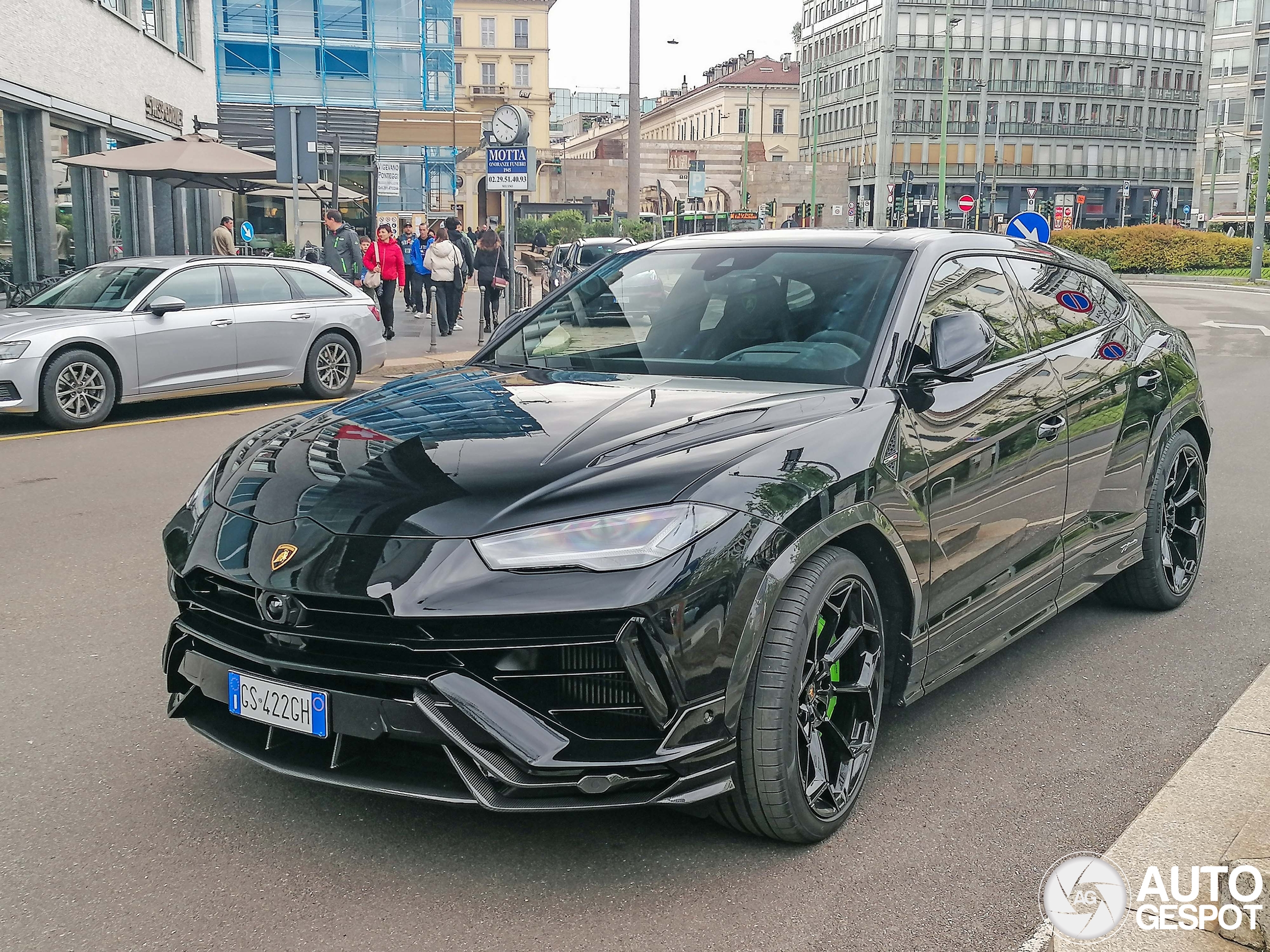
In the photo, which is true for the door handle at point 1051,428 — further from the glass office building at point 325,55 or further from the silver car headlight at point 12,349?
the glass office building at point 325,55

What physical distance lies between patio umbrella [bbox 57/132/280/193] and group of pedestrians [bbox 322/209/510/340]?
56.7 inches

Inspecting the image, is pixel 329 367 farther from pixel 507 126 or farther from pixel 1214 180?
pixel 1214 180

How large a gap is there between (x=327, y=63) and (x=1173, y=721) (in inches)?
1953

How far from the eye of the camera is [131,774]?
383 cm

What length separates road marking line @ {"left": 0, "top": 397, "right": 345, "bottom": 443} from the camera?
A: 1122 centimetres

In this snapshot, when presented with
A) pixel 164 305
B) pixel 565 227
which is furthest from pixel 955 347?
pixel 565 227

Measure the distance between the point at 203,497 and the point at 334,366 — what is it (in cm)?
1059

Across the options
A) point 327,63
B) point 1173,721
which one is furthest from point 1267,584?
point 327,63

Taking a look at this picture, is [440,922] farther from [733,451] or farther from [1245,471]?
[1245,471]

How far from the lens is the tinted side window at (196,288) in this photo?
12352mm

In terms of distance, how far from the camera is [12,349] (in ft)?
36.9

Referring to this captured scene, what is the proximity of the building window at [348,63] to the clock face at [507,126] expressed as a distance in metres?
33.4

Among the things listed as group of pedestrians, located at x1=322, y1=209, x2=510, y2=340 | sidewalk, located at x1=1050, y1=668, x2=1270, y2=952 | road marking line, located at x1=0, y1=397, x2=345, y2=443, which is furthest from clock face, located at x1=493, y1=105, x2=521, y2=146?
sidewalk, located at x1=1050, y1=668, x2=1270, y2=952
